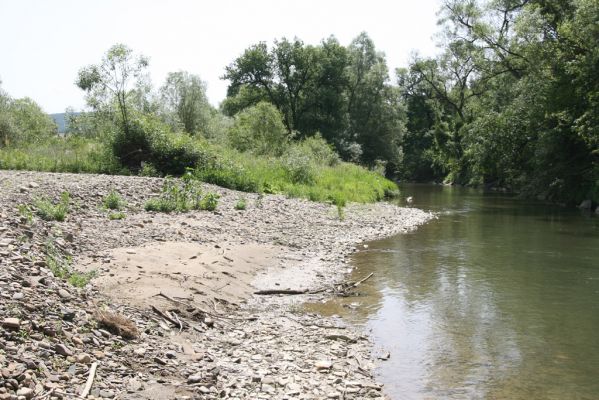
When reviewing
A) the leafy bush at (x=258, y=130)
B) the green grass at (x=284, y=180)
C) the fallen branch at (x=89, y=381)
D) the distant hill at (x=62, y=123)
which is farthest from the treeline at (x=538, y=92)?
the distant hill at (x=62, y=123)

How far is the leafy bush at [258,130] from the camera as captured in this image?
4656cm

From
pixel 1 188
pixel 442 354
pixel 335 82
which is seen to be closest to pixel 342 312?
pixel 442 354

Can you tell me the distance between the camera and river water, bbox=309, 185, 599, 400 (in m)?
7.61

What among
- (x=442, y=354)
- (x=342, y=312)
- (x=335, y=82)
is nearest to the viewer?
(x=442, y=354)

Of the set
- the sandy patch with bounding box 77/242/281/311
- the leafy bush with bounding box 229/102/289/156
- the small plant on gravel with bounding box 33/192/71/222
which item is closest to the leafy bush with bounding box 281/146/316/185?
the leafy bush with bounding box 229/102/289/156

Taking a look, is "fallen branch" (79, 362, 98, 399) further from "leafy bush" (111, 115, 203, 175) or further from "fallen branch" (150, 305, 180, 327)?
"leafy bush" (111, 115, 203, 175)

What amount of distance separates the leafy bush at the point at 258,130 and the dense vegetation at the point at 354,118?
0.47 feet

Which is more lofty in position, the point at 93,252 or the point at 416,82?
the point at 416,82

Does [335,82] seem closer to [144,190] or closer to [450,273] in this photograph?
[144,190]

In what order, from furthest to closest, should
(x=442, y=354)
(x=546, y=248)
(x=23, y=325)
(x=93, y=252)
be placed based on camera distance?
(x=546, y=248), (x=93, y=252), (x=442, y=354), (x=23, y=325)

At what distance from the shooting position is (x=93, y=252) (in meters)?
11.5

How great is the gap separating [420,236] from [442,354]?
42.7 ft

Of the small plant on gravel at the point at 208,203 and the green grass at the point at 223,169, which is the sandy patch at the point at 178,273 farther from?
the small plant on gravel at the point at 208,203

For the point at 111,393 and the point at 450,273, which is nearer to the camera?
the point at 111,393
